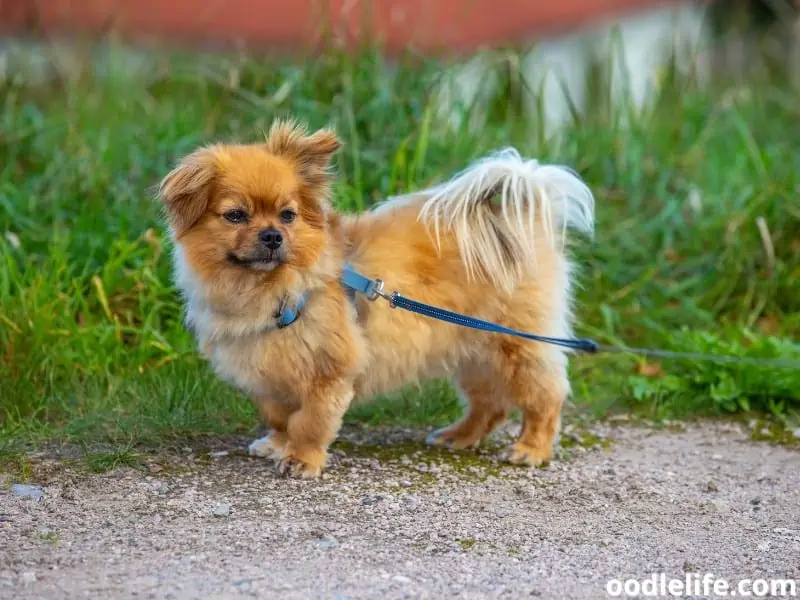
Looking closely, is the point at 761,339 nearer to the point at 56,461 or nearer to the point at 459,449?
the point at 459,449

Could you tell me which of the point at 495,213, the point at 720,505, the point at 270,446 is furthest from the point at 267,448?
the point at 720,505

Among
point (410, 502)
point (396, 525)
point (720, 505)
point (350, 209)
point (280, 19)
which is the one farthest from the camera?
point (280, 19)

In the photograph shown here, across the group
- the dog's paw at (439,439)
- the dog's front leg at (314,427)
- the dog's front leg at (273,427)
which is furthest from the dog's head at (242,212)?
the dog's paw at (439,439)

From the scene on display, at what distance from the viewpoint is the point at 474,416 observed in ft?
14.9

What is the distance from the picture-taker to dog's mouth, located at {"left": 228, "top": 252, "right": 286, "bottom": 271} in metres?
3.73

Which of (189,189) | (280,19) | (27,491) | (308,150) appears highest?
(280,19)

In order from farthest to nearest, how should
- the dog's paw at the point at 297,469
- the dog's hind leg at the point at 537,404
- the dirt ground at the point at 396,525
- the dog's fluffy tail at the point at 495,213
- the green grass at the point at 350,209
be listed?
the green grass at the point at 350,209, the dog's hind leg at the point at 537,404, the dog's fluffy tail at the point at 495,213, the dog's paw at the point at 297,469, the dirt ground at the point at 396,525

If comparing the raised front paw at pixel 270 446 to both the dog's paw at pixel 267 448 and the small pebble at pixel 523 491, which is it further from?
the small pebble at pixel 523 491

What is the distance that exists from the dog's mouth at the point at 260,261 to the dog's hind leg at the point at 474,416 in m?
1.08

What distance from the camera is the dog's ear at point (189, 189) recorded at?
374cm

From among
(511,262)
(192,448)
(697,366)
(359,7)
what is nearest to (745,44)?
(359,7)

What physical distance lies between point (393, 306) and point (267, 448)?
2.62 feet

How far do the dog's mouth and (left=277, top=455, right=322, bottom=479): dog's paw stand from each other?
761 mm

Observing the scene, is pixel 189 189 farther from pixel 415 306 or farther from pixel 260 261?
pixel 415 306
